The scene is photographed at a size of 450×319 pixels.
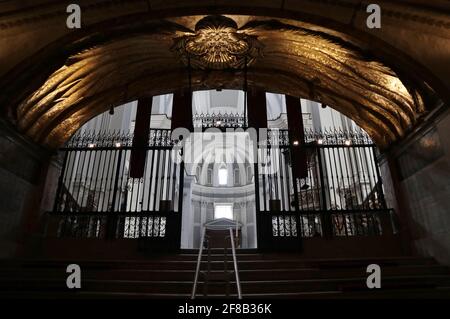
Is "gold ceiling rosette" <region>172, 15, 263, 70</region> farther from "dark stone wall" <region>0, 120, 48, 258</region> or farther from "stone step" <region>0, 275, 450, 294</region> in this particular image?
"stone step" <region>0, 275, 450, 294</region>

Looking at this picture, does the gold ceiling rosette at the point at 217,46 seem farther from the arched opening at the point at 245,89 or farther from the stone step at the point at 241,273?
the stone step at the point at 241,273

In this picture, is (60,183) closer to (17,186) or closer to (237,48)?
(17,186)

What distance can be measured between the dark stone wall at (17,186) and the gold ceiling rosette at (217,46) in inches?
128

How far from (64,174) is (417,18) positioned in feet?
24.5

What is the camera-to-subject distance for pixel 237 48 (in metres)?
4.61

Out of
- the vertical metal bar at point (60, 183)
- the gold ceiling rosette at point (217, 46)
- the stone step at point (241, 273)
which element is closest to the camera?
the stone step at point (241, 273)

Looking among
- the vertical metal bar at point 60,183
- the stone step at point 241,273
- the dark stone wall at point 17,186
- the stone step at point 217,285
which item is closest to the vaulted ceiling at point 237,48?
the dark stone wall at point 17,186

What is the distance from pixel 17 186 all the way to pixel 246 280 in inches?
170

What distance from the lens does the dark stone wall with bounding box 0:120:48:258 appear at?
4.45 m

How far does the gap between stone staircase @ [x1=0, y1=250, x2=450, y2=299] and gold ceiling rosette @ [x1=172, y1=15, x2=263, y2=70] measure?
3529 mm

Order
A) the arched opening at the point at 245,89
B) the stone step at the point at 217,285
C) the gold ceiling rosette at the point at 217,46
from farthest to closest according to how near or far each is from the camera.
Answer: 1. the gold ceiling rosette at the point at 217,46
2. the arched opening at the point at 245,89
3. the stone step at the point at 217,285

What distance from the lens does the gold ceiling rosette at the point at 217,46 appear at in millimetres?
4070

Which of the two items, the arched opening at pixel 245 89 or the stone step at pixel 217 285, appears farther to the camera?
the arched opening at pixel 245 89

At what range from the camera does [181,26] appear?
414cm
